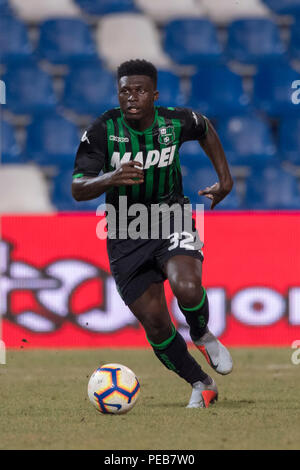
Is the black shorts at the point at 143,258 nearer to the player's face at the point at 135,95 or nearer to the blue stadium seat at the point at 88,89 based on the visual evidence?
the player's face at the point at 135,95

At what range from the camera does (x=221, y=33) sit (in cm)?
1279

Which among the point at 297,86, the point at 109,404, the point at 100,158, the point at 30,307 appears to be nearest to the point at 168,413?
the point at 109,404

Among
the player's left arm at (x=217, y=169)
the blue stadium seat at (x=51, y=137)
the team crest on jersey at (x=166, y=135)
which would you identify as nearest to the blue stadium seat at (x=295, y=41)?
the blue stadium seat at (x=51, y=137)

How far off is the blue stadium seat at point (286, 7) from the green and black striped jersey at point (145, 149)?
777 cm

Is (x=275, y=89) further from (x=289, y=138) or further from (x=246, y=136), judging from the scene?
(x=246, y=136)

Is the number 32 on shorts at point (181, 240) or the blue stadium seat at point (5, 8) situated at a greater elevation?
the blue stadium seat at point (5, 8)

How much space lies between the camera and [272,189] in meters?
10.9

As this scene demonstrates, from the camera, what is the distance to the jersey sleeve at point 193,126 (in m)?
5.41

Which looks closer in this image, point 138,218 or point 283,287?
point 138,218

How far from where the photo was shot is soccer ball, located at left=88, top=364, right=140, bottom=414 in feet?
16.7

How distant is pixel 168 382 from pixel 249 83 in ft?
21.4

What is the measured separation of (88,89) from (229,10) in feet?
8.14
